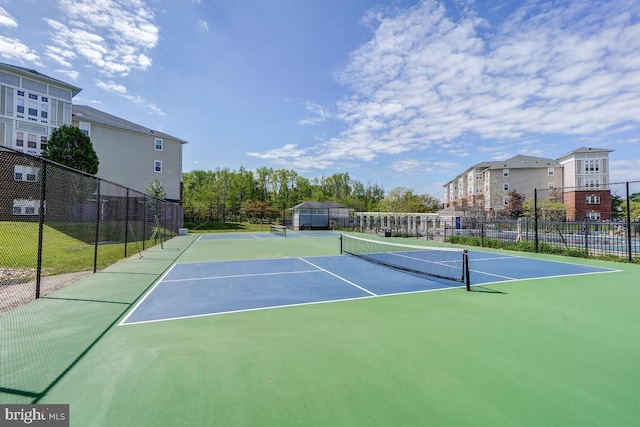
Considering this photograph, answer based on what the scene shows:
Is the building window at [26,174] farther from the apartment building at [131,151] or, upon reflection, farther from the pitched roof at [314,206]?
the pitched roof at [314,206]

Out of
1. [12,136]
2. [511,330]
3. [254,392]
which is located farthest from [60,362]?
[12,136]

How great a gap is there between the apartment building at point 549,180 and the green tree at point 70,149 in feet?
156

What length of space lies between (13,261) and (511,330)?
1310cm

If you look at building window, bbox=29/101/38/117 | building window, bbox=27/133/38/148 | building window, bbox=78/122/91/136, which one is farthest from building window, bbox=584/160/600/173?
building window, bbox=27/133/38/148

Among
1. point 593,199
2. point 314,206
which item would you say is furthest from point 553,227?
point 593,199

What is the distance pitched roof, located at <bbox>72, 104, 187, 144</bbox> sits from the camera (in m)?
29.5

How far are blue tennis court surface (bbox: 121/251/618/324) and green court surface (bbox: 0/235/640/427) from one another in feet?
1.64

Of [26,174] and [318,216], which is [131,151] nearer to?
[318,216]

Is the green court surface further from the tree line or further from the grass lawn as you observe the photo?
the tree line

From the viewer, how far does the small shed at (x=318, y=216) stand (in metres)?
37.0

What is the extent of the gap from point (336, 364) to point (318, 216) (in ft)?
113

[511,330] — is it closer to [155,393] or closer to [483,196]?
[155,393]

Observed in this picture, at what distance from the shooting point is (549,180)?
49844 millimetres

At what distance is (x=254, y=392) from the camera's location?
9.02ft
